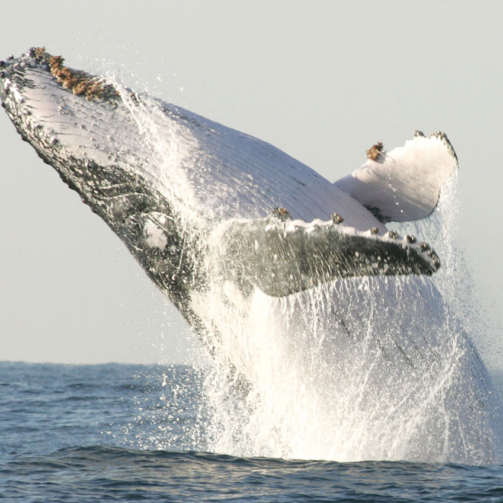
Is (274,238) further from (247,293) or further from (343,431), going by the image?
(343,431)

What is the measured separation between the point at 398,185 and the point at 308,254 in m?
2.77

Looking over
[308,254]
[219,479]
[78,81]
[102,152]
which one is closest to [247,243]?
[308,254]

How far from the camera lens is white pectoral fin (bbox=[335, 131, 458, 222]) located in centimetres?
1008

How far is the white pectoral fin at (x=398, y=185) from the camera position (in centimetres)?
1008

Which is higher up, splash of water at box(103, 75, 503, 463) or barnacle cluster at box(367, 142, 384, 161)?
barnacle cluster at box(367, 142, 384, 161)

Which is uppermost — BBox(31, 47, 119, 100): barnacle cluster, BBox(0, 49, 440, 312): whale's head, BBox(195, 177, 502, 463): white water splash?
BBox(31, 47, 119, 100): barnacle cluster

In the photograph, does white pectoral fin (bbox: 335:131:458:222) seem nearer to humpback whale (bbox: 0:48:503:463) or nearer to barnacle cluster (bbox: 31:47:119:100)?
humpback whale (bbox: 0:48:503:463)

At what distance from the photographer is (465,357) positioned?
9.48 metres

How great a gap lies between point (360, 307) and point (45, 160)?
4277mm

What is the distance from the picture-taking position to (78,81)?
9742 millimetres

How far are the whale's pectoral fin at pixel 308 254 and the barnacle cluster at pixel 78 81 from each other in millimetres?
2415

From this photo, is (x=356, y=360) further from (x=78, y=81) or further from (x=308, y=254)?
(x=78, y=81)

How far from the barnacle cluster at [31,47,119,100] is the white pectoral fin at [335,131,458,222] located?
309 centimetres

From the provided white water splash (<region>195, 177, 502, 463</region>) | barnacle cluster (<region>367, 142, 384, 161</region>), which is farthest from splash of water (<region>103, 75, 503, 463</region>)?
barnacle cluster (<region>367, 142, 384, 161</region>)
